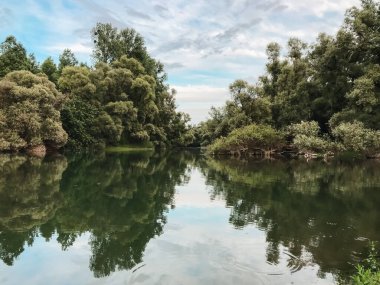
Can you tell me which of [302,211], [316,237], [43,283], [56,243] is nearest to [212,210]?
[302,211]

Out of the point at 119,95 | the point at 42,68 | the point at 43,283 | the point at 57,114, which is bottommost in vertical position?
the point at 43,283

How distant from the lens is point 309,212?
15.3m

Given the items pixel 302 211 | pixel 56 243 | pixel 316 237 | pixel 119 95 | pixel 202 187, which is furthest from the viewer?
pixel 119 95

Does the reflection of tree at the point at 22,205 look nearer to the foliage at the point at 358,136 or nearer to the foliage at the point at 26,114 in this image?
the foliage at the point at 26,114

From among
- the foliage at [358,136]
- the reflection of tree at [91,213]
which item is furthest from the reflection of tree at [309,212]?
the foliage at [358,136]

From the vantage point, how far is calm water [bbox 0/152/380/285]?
27.8 feet

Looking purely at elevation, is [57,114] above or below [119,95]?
below

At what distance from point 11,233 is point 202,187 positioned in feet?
41.0

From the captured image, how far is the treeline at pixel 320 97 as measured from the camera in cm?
4175

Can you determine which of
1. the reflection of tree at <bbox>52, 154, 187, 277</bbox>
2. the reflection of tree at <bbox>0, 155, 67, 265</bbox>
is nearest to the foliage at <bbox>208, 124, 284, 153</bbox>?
the reflection of tree at <bbox>52, 154, 187, 277</bbox>

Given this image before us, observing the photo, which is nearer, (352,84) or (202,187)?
(202,187)

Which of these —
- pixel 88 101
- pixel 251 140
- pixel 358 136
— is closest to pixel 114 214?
pixel 358 136

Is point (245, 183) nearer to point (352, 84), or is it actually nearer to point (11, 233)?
point (11, 233)

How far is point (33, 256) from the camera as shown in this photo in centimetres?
942
